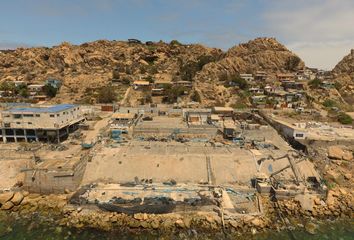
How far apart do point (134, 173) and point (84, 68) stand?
65.7 m

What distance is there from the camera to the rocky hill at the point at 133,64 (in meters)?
74.6

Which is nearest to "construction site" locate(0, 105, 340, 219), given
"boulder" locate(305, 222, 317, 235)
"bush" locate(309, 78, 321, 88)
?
"boulder" locate(305, 222, 317, 235)

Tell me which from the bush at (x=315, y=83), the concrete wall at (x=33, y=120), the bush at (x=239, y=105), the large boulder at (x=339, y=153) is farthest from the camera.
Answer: the bush at (x=315, y=83)

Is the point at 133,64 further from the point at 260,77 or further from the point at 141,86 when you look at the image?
the point at 260,77

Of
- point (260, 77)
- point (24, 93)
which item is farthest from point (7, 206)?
point (260, 77)

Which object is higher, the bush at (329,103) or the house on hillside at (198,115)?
the bush at (329,103)

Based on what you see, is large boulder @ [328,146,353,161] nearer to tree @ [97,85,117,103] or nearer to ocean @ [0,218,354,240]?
ocean @ [0,218,354,240]

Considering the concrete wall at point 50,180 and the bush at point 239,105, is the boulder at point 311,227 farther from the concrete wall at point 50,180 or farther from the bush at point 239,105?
the bush at point 239,105

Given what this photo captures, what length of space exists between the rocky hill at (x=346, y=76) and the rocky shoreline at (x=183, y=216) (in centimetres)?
5041

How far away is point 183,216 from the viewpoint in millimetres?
25516

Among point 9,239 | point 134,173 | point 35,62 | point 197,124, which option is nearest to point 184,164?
point 134,173

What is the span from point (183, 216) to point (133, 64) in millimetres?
73911

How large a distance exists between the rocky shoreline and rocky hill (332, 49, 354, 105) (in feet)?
165

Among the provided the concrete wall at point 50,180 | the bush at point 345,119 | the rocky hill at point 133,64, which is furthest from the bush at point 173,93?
the concrete wall at point 50,180
